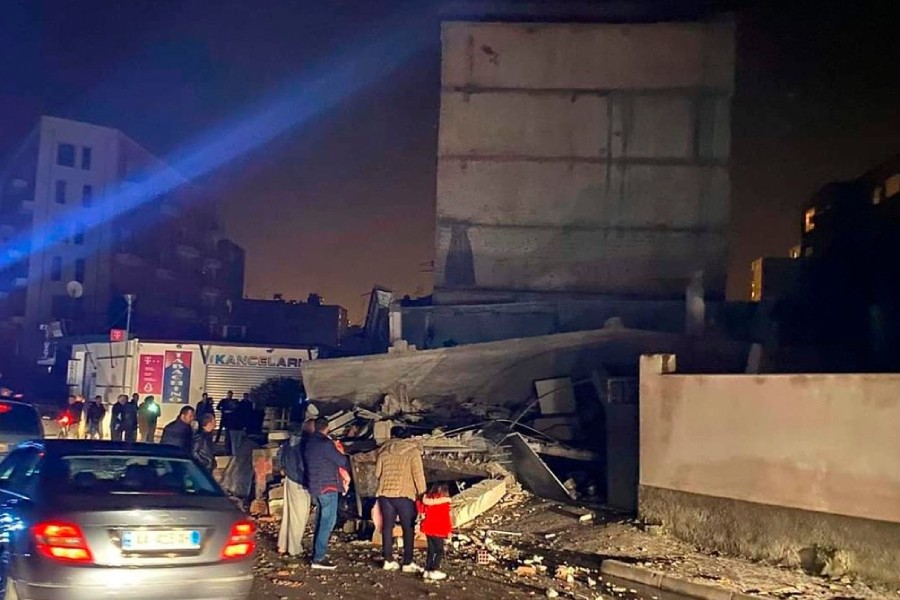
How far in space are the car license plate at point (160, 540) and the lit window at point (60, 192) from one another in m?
47.7

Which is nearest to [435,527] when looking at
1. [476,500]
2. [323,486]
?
[323,486]

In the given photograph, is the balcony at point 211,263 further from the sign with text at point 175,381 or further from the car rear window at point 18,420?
the car rear window at point 18,420

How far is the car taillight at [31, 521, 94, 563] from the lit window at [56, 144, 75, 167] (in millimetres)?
48006

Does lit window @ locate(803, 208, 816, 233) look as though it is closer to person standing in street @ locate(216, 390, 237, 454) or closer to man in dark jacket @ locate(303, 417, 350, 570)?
person standing in street @ locate(216, 390, 237, 454)

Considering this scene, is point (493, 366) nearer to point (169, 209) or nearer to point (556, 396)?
point (556, 396)

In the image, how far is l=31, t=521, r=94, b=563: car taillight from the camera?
586cm

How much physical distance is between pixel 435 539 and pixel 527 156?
1634 centimetres

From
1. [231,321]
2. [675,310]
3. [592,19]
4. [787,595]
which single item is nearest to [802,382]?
[787,595]

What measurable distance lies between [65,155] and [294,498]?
148 feet

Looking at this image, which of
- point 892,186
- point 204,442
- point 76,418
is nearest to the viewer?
point 204,442

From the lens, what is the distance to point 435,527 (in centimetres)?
914

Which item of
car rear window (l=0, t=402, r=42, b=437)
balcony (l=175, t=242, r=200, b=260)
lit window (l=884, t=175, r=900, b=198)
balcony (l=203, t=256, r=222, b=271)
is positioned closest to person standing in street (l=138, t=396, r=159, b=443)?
car rear window (l=0, t=402, r=42, b=437)

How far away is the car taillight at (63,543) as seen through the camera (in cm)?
586

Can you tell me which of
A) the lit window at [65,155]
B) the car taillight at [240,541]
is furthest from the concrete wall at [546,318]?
the lit window at [65,155]
